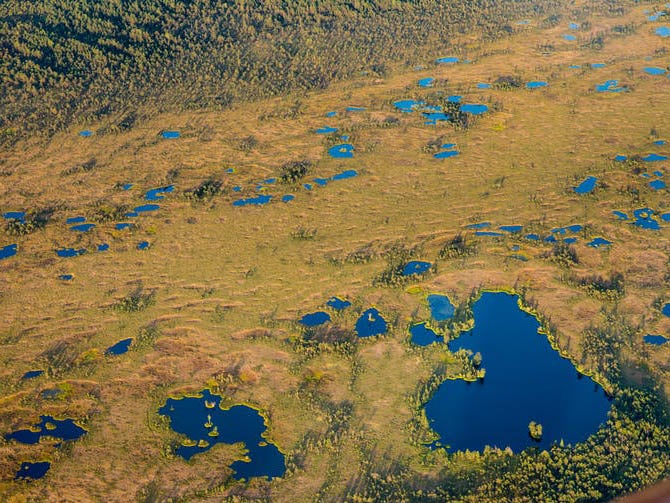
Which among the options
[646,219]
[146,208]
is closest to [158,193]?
[146,208]

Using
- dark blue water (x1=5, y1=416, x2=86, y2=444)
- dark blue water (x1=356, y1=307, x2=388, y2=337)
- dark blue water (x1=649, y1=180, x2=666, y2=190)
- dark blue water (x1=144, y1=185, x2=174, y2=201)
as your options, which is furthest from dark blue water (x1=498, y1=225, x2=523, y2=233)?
dark blue water (x1=5, y1=416, x2=86, y2=444)

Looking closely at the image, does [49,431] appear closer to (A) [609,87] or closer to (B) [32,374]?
(B) [32,374]

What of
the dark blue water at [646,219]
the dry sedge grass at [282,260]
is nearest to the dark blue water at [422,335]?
the dry sedge grass at [282,260]

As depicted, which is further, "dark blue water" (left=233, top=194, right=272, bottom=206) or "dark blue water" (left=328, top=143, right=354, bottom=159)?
"dark blue water" (left=328, top=143, right=354, bottom=159)

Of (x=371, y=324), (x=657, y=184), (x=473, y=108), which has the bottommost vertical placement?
(x=371, y=324)

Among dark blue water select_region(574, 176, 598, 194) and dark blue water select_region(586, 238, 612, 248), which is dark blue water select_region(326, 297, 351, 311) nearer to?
dark blue water select_region(586, 238, 612, 248)

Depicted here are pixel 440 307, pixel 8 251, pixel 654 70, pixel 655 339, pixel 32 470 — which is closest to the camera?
pixel 32 470

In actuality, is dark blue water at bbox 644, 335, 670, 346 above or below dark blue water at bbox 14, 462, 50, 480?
above
